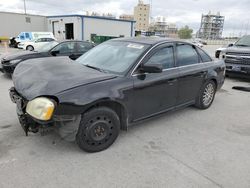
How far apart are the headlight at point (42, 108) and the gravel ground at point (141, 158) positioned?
669 mm

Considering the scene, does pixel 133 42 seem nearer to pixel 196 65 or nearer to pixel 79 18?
pixel 196 65

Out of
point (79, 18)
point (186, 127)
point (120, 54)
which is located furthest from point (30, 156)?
point (79, 18)

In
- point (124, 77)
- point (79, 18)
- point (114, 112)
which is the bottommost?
point (114, 112)

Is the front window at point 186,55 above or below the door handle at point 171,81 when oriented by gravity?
above

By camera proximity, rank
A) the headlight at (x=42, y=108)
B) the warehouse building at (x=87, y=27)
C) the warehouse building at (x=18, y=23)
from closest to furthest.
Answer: the headlight at (x=42, y=108) < the warehouse building at (x=87, y=27) < the warehouse building at (x=18, y=23)

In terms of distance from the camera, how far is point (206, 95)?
4.73 metres

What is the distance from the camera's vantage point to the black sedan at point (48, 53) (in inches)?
266

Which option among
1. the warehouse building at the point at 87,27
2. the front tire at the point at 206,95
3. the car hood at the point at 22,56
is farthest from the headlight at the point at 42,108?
the warehouse building at the point at 87,27

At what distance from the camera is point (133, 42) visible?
12.1 feet

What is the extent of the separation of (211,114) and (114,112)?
2.59m

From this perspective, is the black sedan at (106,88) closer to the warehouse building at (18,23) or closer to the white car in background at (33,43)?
the white car in background at (33,43)

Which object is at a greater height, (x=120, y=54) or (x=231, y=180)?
(x=120, y=54)

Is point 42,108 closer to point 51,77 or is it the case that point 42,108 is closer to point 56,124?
point 56,124

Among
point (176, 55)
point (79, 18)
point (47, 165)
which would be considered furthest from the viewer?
point (79, 18)
